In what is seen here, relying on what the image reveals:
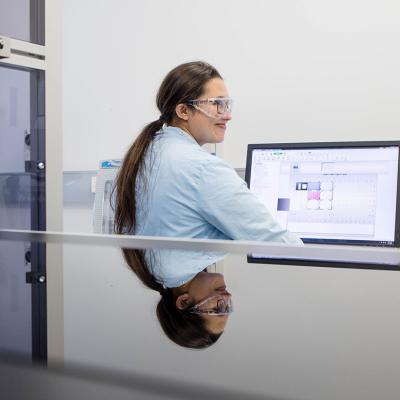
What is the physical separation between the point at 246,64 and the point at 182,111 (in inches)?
32.5

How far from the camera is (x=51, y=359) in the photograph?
22cm

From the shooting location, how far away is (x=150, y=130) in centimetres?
121

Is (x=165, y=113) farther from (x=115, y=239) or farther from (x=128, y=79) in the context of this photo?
(x=128, y=79)

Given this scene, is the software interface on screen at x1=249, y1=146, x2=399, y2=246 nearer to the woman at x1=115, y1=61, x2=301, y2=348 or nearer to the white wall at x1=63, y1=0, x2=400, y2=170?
the woman at x1=115, y1=61, x2=301, y2=348

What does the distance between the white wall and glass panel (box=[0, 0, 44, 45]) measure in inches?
35.6

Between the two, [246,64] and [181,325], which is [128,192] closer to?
[181,325]

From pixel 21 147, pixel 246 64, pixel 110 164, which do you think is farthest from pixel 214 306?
pixel 246 64

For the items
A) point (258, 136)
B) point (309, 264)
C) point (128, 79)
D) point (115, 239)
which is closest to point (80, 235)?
point (115, 239)

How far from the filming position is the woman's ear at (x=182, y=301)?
0.93ft

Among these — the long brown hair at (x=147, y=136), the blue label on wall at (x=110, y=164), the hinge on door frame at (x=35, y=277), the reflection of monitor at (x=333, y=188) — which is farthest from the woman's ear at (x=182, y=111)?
the hinge on door frame at (x=35, y=277)

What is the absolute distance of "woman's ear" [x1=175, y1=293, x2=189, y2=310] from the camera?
0.93 ft

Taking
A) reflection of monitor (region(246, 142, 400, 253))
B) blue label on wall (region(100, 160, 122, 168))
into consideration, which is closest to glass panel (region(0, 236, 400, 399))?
reflection of monitor (region(246, 142, 400, 253))

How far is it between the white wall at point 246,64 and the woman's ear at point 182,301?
1593 millimetres

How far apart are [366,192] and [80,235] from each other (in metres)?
0.95
